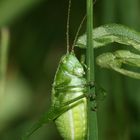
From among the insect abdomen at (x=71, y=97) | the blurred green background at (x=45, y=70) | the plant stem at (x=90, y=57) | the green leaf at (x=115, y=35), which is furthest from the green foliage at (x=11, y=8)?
the plant stem at (x=90, y=57)

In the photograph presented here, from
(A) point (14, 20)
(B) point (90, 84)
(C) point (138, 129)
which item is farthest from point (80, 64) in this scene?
(A) point (14, 20)

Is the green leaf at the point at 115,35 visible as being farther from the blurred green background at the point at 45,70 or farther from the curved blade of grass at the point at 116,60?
the blurred green background at the point at 45,70

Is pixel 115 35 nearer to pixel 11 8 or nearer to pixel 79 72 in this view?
pixel 79 72

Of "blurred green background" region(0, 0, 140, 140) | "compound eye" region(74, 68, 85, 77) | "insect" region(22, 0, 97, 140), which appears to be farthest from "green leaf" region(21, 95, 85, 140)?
"blurred green background" region(0, 0, 140, 140)

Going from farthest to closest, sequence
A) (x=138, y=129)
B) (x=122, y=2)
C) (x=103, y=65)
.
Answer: (x=122, y=2), (x=138, y=129), (x=103, y=65)

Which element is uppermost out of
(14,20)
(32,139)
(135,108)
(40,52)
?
(14,20)

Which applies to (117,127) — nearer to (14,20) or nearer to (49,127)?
(49,127)

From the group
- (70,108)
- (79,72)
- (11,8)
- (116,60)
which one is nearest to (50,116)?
(70,108)
